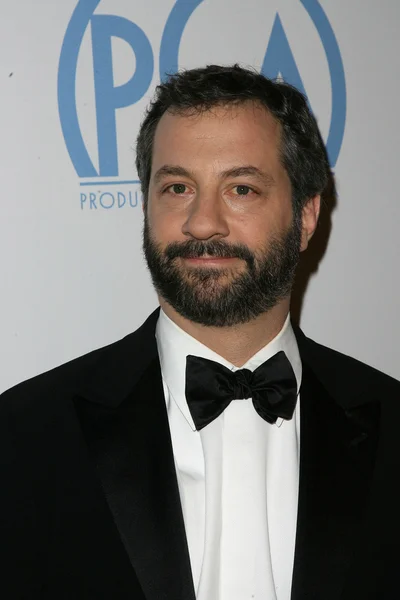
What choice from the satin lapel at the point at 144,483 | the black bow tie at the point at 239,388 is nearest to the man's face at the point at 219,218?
the black bow tie at the point at 239,388

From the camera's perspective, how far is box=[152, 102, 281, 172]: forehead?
1793mm

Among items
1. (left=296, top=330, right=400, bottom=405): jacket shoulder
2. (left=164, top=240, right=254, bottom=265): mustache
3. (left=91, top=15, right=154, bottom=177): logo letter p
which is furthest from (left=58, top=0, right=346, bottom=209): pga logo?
(left=296, top=330, right=400, bottom=405): jacket shoulder

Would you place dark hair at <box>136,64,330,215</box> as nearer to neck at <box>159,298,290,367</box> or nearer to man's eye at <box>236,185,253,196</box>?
man's eye at <box>236,185,253,196</box>

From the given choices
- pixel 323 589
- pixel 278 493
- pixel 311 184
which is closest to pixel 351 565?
→ pixel 323 589

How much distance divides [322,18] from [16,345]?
4.06ft

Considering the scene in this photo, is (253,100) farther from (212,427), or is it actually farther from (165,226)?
(212,427)

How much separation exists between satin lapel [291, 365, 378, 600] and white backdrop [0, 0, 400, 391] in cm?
58

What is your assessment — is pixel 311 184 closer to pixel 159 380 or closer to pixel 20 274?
pixel 159 380

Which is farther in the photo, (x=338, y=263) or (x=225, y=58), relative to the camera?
(x=338, y=263)

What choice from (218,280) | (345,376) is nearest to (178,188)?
(218,280)

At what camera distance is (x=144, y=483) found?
1.63m

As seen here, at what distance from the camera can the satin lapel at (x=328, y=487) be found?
1.64 meters

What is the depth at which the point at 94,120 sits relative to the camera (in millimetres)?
2152

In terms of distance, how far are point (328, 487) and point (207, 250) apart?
1.85 ft
